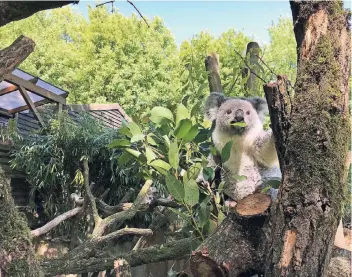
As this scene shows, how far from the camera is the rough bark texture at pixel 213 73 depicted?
3613 millimetres

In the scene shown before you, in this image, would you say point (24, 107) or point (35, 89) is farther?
point (24, 107)

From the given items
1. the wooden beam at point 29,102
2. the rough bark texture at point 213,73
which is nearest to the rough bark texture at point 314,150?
the rough bark texture at point 213,73

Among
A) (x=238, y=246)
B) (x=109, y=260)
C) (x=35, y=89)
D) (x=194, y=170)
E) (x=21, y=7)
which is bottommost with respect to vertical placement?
(x=109, y=260)

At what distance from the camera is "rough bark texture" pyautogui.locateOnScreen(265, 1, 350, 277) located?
4.66 feet

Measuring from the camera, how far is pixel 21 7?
1.70 metres

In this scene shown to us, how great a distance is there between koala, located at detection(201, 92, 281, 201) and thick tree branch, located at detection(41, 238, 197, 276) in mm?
432

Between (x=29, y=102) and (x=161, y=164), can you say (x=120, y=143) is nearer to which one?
(x=161, y=164)

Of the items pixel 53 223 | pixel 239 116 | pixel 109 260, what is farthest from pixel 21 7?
pixel 53 223

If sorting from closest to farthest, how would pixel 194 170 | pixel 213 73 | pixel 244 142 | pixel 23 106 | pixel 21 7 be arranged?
pixel 21 7 < pixel 194 170 < pixel 244 142 < pixel 213 73 < pixel 23 106

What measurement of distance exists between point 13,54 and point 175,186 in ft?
2.68

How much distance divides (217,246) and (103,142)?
4535mm

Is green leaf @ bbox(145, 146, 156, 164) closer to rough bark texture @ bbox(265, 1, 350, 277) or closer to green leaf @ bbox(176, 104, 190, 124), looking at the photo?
green leaf @ bbox(176, 104, 190, 124)

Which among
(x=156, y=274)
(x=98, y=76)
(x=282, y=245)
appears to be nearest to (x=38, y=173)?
(x=156, y=274)

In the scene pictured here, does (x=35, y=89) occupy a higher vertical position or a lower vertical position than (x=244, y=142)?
higher
